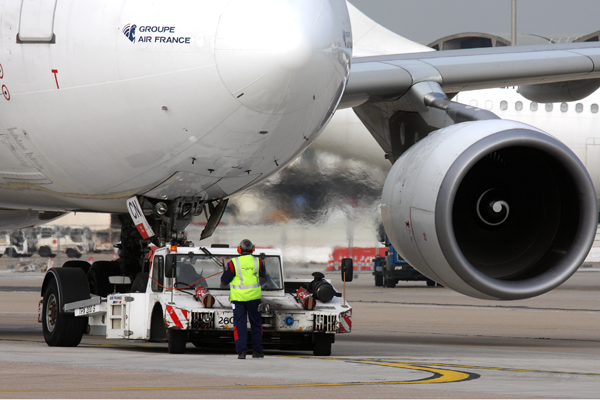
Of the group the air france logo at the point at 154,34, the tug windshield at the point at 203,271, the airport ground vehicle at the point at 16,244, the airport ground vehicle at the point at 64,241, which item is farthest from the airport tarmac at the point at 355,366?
the airport ground vehicle at the point at 16,244

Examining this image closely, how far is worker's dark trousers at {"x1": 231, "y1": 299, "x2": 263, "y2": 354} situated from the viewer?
9.28 metres

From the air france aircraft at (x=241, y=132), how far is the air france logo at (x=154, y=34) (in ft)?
0.04

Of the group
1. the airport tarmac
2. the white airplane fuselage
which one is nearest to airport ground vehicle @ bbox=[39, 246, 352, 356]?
the airport tarmac

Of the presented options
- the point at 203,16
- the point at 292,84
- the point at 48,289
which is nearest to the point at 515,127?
the point at 292,84

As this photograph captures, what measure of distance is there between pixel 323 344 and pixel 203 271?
1.47m

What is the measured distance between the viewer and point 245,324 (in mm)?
9344

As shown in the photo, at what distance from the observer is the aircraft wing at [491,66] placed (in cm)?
1126

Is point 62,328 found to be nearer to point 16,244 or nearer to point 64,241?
point 64,241

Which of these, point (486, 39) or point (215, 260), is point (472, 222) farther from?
point (486, 39)

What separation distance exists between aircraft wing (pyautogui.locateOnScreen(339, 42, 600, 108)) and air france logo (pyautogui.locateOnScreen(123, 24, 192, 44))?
11.0 ft

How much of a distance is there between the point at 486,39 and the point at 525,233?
41239mm

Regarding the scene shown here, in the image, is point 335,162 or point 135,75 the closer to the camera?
point 135,75

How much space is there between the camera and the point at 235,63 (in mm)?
7969

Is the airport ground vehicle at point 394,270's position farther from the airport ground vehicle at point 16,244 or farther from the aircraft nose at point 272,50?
the aircraft nose at point 272,50
